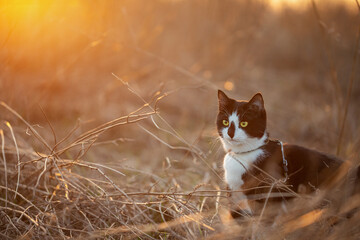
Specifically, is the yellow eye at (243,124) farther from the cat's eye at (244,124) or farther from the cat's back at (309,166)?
the cat's back at (309,166)

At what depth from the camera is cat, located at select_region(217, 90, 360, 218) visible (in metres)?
2.18

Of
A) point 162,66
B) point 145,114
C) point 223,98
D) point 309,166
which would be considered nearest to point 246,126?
point 223,98

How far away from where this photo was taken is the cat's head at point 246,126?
230 centimetres

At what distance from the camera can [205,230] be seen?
2.04 m

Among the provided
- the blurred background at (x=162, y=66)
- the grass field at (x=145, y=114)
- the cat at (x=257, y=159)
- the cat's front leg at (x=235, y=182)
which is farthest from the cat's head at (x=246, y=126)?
the blurred background at (x=162, y=66)

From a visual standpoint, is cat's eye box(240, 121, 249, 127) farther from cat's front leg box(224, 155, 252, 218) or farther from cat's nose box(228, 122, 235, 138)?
cat's front leg box(224, 155, 252, 218)

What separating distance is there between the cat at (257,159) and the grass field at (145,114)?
16 centimetres

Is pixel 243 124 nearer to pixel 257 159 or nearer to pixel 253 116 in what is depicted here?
pixel 253 116

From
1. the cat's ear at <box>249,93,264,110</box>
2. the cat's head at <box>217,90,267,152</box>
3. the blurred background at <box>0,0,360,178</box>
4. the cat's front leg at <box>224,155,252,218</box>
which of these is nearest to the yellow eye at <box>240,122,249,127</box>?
the cat's head at <box>217,90,267,152</box>

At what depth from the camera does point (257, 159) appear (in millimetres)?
2295

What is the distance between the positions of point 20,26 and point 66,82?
94 centimetres

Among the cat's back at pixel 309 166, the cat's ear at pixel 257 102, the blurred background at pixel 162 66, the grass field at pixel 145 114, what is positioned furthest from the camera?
the blurred background at pixel 162 66

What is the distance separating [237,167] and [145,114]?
2.51 ft

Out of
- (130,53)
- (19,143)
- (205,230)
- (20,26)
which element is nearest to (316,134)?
(130,53)
